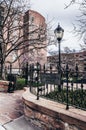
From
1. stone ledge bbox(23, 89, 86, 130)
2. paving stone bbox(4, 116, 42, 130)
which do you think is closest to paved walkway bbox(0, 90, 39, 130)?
paving stone bbox(4, 116, 42, 130)

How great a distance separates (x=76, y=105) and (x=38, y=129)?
1037 millimetres

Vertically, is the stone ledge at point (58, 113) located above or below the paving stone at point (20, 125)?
above

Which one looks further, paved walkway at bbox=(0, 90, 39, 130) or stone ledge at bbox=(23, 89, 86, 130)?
paved walkway at bbox=(0, 90, 39, 130)

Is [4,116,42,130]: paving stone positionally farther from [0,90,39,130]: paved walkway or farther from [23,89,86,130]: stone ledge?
[23,89,86,130]: stone ledge

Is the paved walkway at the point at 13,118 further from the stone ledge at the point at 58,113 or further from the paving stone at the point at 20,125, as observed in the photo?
the stone ledge at the point at 58,113

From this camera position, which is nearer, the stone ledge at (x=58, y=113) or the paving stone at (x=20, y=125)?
the stone ledge at (x=58, y=113)

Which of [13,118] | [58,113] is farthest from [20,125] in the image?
[58,113]

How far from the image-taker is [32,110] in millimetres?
5332

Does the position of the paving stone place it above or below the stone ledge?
below

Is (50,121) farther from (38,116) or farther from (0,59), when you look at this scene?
(0,59)

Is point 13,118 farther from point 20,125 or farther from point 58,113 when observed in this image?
point 58,113

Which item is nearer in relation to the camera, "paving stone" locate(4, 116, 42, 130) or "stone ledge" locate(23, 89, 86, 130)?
"stone ledge" locate(23, 89, 86, 130)

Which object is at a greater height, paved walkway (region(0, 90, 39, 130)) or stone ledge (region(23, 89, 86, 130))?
stone ledge (region(23, 89, 86, 130))

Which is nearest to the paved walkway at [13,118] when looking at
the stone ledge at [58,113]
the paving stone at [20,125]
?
the paving stone at [20,125]
